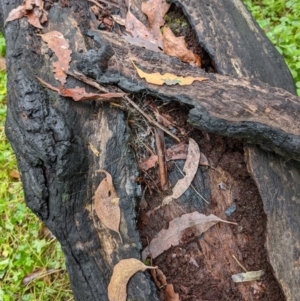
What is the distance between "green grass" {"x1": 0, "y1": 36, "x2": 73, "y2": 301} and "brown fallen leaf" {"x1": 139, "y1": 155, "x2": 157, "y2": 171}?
1.32m

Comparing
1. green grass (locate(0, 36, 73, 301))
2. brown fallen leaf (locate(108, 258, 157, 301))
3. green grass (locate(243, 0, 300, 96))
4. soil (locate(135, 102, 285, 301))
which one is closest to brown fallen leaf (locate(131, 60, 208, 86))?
soil (locate(135, 102, 285, 301))

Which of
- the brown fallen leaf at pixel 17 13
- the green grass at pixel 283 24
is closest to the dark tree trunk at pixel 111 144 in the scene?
the brown fallen leaf at pixel 17 13

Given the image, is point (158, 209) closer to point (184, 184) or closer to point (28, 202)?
point (184, 184)

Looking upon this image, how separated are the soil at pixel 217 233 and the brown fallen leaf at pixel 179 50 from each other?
376 millimetres

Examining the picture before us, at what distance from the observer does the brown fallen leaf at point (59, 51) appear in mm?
2279

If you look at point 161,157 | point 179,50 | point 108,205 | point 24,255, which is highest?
point 179,50

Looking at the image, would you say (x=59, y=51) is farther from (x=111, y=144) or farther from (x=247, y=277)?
(x=247, y=277)

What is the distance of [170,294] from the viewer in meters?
2.04

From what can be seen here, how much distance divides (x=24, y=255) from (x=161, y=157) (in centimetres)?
158

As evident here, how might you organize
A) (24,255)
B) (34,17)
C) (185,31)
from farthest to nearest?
(24,255) < (185,31) < (34,17)

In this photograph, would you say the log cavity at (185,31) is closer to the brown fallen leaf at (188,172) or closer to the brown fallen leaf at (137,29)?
the brown fallen leaf at (137,29)

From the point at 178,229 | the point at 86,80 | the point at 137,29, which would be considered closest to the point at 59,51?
the point at 86,80

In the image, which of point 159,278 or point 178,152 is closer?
point 159,278

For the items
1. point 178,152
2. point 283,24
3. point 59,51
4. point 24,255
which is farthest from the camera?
point 283,24
